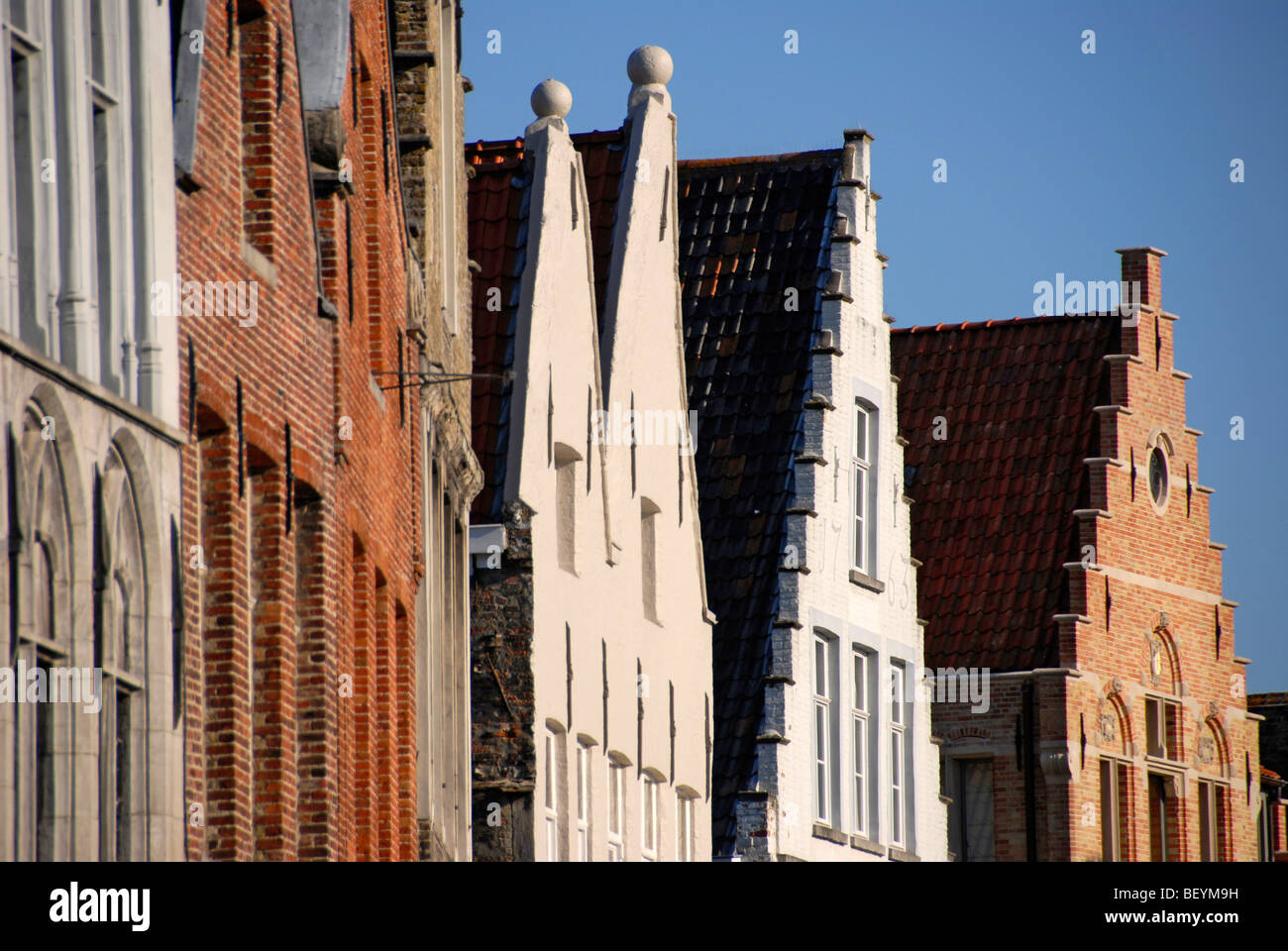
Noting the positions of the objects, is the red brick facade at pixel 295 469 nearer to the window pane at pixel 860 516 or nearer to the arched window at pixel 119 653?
the arched window at pixel 119 653

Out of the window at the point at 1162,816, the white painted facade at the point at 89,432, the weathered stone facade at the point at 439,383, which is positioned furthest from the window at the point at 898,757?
the white painted facade at the point at 89,432

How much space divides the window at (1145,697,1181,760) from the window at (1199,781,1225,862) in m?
0.78

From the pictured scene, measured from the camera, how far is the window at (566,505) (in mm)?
22594

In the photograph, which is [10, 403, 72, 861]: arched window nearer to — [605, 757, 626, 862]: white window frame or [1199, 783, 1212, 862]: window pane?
[605, 757, 626, 862]: white window frame

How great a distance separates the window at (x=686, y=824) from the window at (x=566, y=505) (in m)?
3.34

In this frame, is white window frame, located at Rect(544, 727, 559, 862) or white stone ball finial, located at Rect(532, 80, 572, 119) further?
white stone ball finial, located at Rect(532, 80, 572, 119)

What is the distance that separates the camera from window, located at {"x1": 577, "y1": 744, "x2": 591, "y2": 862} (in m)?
22.5

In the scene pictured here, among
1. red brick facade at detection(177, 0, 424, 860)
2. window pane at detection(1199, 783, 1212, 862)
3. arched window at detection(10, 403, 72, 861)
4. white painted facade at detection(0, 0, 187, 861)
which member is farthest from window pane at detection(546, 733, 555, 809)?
window pane at detection(1199, 783, 1212, 862)

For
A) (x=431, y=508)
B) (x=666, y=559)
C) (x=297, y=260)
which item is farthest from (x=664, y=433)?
(x=297, y=260)

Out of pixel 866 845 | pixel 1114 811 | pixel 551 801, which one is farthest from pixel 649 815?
pixel 1114 811

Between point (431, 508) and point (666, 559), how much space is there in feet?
18.5

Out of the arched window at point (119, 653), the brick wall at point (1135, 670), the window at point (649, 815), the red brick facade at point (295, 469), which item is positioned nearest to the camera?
the arched window at point (119, 653)

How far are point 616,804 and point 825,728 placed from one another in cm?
344

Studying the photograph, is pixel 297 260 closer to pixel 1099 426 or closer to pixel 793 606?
pixel 793 606
